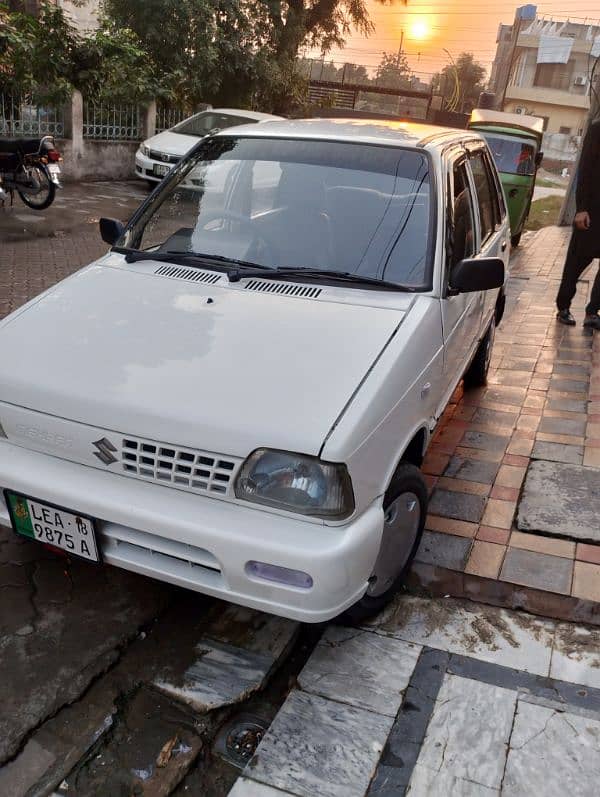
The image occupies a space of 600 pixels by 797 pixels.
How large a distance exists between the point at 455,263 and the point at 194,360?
1.45 metres

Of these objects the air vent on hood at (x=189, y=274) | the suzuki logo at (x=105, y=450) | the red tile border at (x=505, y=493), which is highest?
the air vent on hood at (x=189, y=274)

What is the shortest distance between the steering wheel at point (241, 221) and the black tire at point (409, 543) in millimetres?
1242

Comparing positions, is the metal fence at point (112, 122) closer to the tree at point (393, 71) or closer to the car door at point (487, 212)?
the car door at point (487, 212)

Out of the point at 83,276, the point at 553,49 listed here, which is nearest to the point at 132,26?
the point at 83,276

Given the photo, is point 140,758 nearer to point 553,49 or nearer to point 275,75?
point 275,75

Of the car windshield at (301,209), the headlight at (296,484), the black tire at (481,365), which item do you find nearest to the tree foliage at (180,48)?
the car windshield at (301,209)

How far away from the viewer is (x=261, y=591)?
225 cm

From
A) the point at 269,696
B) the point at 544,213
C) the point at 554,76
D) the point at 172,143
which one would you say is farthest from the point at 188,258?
the point at 554,76

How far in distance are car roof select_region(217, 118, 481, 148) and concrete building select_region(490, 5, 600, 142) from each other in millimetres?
49460

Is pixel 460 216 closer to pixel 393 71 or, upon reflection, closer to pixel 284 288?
pixel 284 288

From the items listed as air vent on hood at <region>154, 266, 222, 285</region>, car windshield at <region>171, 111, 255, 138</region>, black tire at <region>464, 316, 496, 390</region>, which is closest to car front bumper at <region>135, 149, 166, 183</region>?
car windshield at <region>171, 111, 255, 138</region>

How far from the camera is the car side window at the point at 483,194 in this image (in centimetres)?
416

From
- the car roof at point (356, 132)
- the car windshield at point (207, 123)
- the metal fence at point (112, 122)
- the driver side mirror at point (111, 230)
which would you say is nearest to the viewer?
the car roof at point (356, 132)

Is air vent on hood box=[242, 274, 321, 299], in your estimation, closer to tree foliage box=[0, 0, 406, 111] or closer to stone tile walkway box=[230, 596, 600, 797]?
stone tile walkway box=[230, 596, 600, 797]
